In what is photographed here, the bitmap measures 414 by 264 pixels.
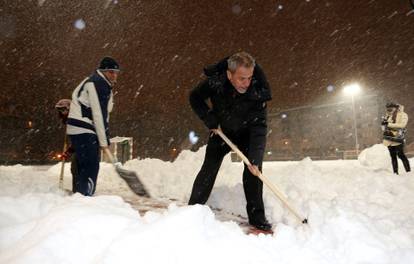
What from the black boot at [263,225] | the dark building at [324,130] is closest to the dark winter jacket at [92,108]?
the black boot at [263,225]

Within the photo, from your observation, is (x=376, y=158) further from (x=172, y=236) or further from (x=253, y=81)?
(x=172, y=236)

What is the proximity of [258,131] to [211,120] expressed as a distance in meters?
0.53

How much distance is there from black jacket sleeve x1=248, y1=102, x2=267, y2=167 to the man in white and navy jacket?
1.75m

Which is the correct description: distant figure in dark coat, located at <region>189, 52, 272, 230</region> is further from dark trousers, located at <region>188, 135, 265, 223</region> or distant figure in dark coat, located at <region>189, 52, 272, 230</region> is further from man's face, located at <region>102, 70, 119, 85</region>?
man's face, located at <region>102, 70, 119, 85</region>

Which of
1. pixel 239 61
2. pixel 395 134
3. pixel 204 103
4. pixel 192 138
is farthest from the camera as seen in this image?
pixel 192 138

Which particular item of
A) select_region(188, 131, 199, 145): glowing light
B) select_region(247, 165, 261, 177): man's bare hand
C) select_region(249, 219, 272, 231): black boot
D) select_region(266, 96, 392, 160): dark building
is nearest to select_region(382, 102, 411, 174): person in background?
select_region(249, 219, 272, 231): black boot

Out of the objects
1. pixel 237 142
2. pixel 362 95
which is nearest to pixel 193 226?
pixel 237 142

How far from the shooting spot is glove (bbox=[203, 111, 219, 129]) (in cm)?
365

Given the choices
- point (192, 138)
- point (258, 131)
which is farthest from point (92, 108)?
point (192, 138)

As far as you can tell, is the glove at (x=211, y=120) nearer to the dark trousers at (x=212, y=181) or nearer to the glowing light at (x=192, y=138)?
the dark trousers at (x=212, y=181)

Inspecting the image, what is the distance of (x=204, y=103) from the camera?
378 centimetres

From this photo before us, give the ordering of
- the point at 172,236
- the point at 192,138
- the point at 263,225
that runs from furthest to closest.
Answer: the point at 192,138 < the point at 263,225 < the point at 172,236

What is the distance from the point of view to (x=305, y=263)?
2.21 metres

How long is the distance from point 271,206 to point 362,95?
1357 inches
